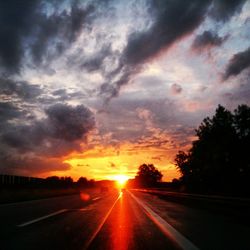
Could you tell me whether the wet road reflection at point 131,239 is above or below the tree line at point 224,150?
below

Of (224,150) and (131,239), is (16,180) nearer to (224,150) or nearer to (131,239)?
(131,239)

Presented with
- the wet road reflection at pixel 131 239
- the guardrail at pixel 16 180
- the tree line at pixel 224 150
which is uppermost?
the tree line at pixel 224 150

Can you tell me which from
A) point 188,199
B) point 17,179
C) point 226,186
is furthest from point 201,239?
point 226,186

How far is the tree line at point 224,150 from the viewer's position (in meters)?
88.4

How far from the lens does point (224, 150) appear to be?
3519 inches

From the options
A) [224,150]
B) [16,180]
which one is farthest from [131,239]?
[224,150]

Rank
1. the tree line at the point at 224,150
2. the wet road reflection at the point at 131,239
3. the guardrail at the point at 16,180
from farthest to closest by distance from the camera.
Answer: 1. the tree line at the point at 224,150
2. the guardrail at the point at 16,180
3. the wet road reflection at the point at 131,239

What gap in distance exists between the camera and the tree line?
8844 centimetres

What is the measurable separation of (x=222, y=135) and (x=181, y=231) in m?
81.9

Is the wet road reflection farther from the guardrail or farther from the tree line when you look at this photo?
the tree line

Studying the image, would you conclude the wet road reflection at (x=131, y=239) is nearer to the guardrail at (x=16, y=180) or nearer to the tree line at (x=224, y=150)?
the guardrail at (x=16, y=180)

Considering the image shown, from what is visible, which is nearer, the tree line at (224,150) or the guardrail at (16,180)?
the guardrail at (16,180)

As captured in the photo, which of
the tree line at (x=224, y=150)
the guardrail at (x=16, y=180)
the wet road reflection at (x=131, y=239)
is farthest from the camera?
the tree line at (x=224, y=150)

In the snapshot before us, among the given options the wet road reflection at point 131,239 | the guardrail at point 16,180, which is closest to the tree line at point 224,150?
the guardrail at point 16,180
